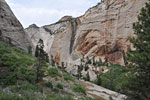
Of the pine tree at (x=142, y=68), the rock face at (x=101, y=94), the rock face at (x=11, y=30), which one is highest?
the rock face at (x=11, y=30)

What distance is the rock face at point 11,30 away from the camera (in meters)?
26.9

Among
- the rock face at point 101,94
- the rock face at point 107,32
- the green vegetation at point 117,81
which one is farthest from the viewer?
the rock face at point 107,32

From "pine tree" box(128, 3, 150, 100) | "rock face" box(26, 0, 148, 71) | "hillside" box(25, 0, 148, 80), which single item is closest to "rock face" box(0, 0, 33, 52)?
"hillside" box(25, 0, 148, 80)

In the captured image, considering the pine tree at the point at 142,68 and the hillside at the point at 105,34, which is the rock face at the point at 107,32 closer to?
the hillside at the point at 105,34

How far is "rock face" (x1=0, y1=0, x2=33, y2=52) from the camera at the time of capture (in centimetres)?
2691

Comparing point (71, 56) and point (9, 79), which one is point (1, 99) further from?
A: point (71, 56)

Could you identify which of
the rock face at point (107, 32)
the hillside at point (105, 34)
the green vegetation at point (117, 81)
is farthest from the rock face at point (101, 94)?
the rock face at point (107, 32)

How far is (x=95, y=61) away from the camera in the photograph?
151 feet

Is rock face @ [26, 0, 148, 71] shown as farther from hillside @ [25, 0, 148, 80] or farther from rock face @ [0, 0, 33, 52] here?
rock face @ [0, 0, 33, 52]

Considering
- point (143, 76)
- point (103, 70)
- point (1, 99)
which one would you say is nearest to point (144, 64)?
point (143, 76)

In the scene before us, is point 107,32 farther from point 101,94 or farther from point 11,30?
point 101,94

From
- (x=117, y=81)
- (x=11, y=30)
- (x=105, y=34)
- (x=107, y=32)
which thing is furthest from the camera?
(x=105, y=34)

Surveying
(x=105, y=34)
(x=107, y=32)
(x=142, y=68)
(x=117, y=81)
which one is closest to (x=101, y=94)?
(x=142, y=68)

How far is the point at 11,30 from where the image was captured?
28562mm
